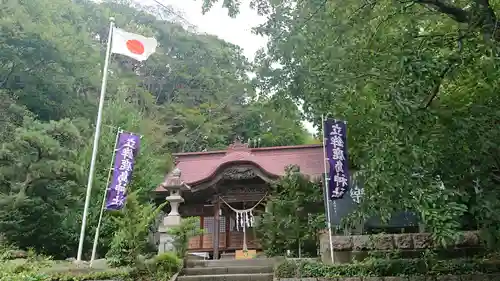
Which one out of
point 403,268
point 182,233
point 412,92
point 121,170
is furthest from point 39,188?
point 412,92

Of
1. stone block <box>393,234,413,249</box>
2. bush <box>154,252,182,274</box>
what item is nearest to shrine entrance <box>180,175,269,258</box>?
bush <box>154,252,182,274</box>

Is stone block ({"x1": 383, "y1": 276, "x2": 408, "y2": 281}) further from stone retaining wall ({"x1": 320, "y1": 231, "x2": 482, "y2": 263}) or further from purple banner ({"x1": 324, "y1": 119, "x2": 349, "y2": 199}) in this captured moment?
purple banner ({"x1": 324, "y1": 119, "x2": 349, "y2": 199})

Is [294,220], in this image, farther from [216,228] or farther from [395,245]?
[216,228]

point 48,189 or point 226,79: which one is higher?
point 226,79

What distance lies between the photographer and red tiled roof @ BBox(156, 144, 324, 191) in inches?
535

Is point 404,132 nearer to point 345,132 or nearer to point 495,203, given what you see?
point 495,203

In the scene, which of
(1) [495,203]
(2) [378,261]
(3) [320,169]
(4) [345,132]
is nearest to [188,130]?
(3) [320,169]

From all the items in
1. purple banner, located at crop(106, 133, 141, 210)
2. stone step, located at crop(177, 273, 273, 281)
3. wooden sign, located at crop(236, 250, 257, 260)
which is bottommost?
stone step, located at crop(177, 273, 273, 281)

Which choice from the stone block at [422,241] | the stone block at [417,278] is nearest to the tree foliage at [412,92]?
the stone block at [422,241]

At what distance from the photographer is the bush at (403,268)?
6.84 m

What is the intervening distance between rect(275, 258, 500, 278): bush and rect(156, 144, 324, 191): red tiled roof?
5757 mm

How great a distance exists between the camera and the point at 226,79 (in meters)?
30.0

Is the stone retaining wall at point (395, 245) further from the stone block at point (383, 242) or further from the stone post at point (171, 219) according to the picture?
the stone post at point (171, 219)

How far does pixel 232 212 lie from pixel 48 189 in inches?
243
